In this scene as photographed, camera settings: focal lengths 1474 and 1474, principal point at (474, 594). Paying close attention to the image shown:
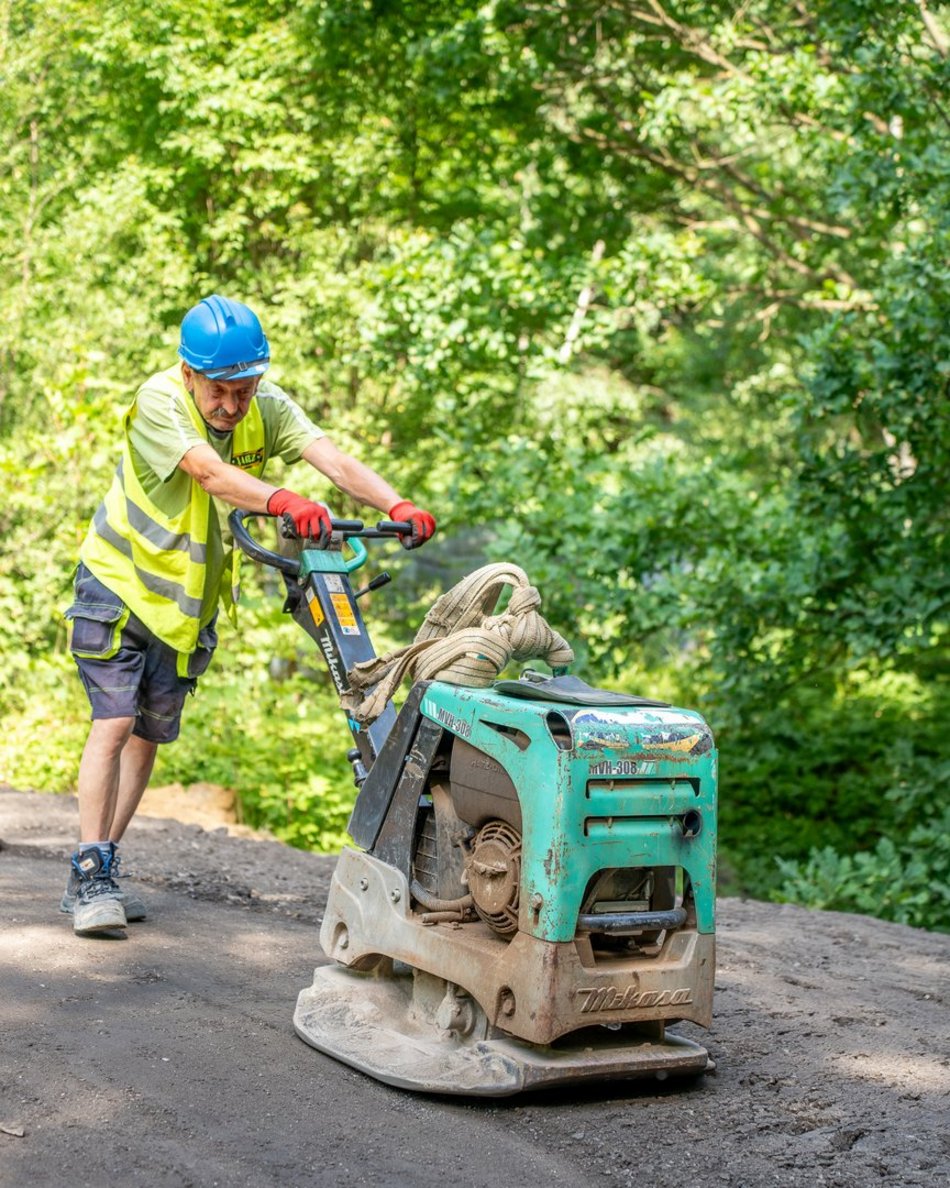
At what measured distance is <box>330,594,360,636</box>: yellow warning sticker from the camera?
14.0 ft

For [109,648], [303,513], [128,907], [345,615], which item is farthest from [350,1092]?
[109,648]

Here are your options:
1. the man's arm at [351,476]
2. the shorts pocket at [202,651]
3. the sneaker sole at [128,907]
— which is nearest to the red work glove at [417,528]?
the man's arm at [351,476]

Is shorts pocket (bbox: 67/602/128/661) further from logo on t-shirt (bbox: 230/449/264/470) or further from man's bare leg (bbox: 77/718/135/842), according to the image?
logo on t-shirt (bbox: 230/449/264/470)

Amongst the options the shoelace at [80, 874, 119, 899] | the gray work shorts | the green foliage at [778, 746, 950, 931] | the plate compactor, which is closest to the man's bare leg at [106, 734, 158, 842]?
the gray work shorts

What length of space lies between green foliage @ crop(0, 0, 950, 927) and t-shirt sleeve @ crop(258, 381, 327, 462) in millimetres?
3685

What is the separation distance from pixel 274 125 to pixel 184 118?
0.77m

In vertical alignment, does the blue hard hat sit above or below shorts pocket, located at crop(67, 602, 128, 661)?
above

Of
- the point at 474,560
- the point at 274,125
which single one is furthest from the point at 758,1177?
the point at 274,125

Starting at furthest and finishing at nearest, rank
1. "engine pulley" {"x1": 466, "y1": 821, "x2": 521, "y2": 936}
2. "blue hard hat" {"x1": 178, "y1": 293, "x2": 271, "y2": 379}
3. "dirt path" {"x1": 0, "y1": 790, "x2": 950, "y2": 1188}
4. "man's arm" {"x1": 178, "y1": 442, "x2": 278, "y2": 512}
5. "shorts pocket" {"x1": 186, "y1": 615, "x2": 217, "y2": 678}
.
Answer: "shorts pocket" {"x1": 186, "y1": 615, "x2": 217, "y2": 678} < "blue hard hat" {"x1": 178, "y1": 293, "x2": 271, "y2": 379} < "man's arm" {"x1": 178, "y1": 442, "x2": 278, "y2": 512} < "engine pulley" {"x1": 466, "y1": 821, "x2": 521, "y2": 936} < "dirt path" {"x1": 0, "y1": 790, "x2": 950, "y2": 1188}

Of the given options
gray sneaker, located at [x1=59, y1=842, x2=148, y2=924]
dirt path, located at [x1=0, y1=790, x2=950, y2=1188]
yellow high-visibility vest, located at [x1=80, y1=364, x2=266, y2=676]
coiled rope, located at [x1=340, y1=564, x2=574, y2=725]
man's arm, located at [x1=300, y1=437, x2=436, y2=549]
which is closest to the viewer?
dirt path, located at [x1=0, y1=790, x2=950, y2=1188]

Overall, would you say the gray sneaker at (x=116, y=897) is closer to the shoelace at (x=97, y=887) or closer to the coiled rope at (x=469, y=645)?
the shoelace at (x=97, y=887)

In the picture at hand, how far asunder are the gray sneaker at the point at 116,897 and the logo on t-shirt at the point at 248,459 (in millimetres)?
1276

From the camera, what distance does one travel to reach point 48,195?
12070 mm

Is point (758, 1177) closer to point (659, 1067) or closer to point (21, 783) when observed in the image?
point (659, 1067)
